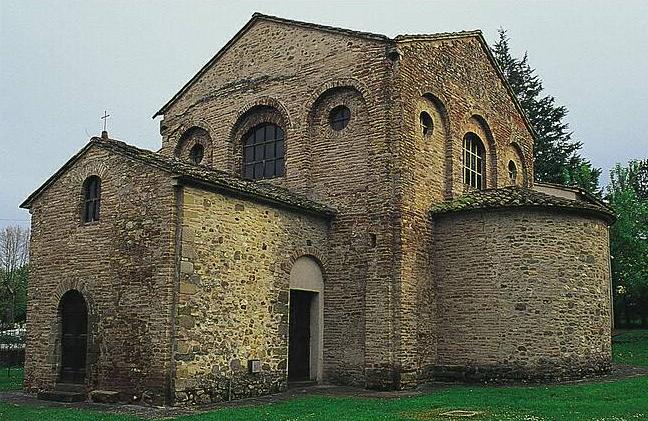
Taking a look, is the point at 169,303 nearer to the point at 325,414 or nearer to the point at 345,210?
the point at 325,414

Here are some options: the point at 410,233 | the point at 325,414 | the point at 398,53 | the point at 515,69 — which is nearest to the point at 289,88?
the point at 398,53

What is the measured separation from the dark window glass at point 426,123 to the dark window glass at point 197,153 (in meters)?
7.81

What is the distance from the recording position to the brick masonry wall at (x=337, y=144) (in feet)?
60.3

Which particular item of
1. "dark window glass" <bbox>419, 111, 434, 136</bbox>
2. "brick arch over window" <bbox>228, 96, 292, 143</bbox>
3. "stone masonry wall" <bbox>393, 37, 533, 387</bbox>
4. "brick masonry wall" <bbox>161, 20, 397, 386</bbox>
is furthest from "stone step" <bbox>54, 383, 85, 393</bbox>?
"dark window glass" <bbox>419, 111, 434, 136</bbox>

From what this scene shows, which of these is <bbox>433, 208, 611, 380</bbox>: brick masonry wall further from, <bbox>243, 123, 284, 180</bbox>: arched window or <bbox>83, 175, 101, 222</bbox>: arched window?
<bbox>83, 175, 101, 222</bbox>: arched window

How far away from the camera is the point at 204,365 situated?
14.8 meters

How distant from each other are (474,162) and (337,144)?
5.60 meters

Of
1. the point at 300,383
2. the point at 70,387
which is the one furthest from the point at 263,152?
the point at 70,387

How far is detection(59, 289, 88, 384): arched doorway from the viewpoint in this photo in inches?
642

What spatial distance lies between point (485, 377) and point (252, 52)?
494 inches

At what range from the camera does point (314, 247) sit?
61.3ft

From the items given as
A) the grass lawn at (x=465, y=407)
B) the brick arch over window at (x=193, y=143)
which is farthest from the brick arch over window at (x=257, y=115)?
the grass lawn at (x=465, y=407)

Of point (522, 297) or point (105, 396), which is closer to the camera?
point (105, 396)

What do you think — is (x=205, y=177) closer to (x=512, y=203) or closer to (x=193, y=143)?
(x=512, y=203)
